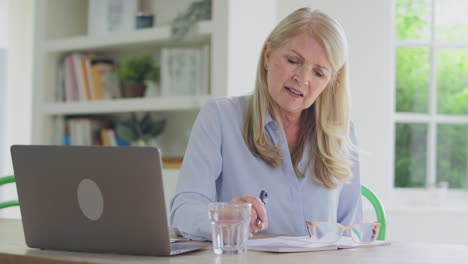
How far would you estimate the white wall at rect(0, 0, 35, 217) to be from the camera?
16.6ft

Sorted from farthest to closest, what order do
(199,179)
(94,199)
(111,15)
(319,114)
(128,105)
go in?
(111,15) → (128,105) → (319,114) → (199,179) → (94,199)

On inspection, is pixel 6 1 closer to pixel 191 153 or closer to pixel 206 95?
pixel 206 95

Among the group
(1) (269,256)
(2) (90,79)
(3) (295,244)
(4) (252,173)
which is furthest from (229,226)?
(2) (90,79)

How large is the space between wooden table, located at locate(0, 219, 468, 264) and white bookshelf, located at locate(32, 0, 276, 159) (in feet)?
6.64

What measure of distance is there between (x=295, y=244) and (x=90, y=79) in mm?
2837

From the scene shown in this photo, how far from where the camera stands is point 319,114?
6.29ft

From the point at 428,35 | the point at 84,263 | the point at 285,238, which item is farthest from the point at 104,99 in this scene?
the point at 84,263

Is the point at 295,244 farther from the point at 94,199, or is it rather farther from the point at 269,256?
the point at 94,199

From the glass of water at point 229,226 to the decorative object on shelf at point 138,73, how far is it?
2.60 metres

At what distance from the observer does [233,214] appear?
1.14 meters

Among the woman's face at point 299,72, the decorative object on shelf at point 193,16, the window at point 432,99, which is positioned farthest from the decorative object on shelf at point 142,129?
the woman's face at point 299,72

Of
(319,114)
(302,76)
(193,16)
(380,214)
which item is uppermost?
(193,16)

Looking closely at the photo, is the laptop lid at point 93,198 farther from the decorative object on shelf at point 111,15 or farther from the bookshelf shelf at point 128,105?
the decorative object on shelf at point 111,15

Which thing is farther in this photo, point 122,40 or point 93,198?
point 122,40
